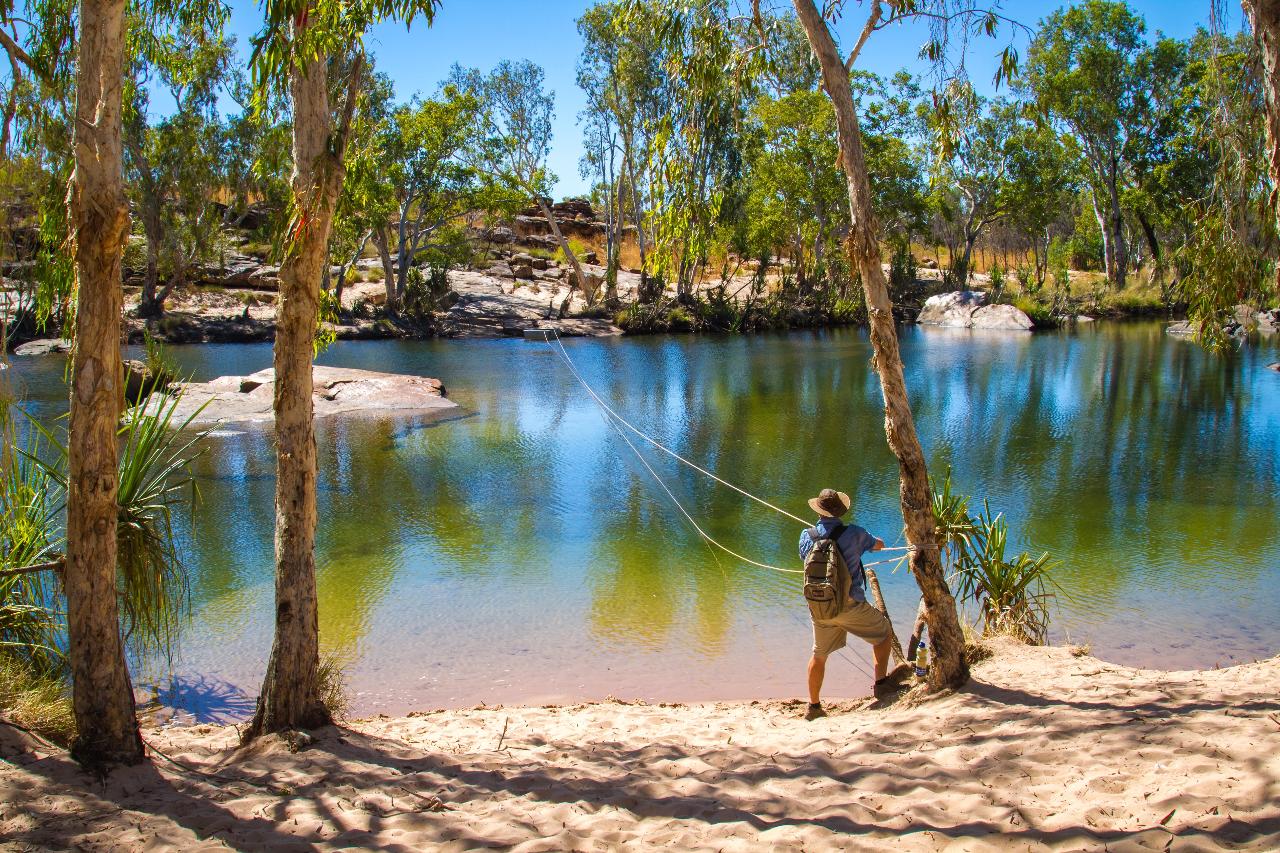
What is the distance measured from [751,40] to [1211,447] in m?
11.3

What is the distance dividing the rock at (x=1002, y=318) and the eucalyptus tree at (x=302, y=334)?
37.5m

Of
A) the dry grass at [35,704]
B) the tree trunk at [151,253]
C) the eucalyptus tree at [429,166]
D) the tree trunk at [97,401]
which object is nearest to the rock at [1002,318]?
the eucalyptus tree at [429,166]

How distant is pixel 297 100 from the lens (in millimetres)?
4824

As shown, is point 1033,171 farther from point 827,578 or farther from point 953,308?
point 827,578

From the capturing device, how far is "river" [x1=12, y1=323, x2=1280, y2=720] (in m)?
7.25

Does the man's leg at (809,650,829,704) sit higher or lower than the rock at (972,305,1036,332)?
lower

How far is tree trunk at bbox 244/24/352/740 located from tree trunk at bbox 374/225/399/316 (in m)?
30.8

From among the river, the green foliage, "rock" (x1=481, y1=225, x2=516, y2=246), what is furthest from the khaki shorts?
"rock" (x1=481, y1=225, x2=516, y2=246)

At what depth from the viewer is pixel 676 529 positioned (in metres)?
11.0

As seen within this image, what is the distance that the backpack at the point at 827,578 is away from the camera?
5.75 meters

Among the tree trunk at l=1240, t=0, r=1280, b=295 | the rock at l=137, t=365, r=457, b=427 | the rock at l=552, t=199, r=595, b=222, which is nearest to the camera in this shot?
the tree trunk at l=1240, t=0, r=1280, b=295

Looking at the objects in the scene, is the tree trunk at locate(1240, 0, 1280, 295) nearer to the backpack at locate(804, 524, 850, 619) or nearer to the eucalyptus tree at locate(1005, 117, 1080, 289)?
the backpack at locate(804, 524, 850, 619)

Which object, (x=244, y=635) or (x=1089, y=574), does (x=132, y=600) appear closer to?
(x=244, y=635)

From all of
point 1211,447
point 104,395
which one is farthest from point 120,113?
point 1211,447
